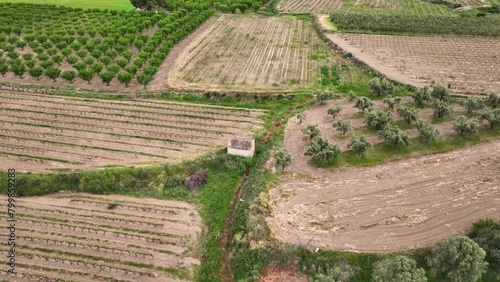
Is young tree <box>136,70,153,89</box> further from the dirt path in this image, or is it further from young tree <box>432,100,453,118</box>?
young tree <box>432,100,453,118</box>

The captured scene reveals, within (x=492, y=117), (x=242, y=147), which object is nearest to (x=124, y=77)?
(x=242, y=147)

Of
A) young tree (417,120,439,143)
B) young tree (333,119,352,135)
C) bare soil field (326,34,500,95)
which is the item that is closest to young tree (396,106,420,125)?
young tree (417,120,439,143)

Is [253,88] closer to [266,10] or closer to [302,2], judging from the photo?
[266,10]

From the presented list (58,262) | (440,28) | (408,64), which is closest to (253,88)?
(408,64)

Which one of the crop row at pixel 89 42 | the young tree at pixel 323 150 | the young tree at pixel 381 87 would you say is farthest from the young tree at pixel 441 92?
the crop row at pixel 89 42

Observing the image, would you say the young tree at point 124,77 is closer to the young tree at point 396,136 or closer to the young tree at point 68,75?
the young tree at point 68,75

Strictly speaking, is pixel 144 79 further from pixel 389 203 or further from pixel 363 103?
pixel 389 203

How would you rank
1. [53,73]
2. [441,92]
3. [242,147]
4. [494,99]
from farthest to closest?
[53,73] < [441,92] < [494,99] < [242,147]
